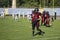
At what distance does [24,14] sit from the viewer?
4825 cm

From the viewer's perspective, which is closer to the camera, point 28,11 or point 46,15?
point 46,15

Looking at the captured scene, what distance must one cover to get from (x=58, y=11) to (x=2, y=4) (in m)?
22.8

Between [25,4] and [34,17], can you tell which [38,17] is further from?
[25,4]

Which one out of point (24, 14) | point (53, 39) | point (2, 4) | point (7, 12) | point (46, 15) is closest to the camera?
point (53, 39)

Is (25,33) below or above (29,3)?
below

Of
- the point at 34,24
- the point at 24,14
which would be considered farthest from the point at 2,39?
the point at 24,14

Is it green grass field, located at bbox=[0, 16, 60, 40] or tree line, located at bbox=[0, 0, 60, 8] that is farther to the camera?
tree line, located at bbox=[0, 0, 60, 8]

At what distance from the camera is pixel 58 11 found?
50250mm

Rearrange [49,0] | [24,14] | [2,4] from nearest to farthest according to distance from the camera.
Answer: [24,14] → [2,4] → [49,0]

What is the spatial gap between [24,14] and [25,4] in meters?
23.2

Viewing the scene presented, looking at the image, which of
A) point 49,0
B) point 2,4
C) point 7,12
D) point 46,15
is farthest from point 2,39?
point 49,0

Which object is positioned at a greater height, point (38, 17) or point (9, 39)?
point (38, 17)

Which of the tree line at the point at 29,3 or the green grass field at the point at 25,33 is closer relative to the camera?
the green grass field at the point at 25,33

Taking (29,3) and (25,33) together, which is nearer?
(25,33)
